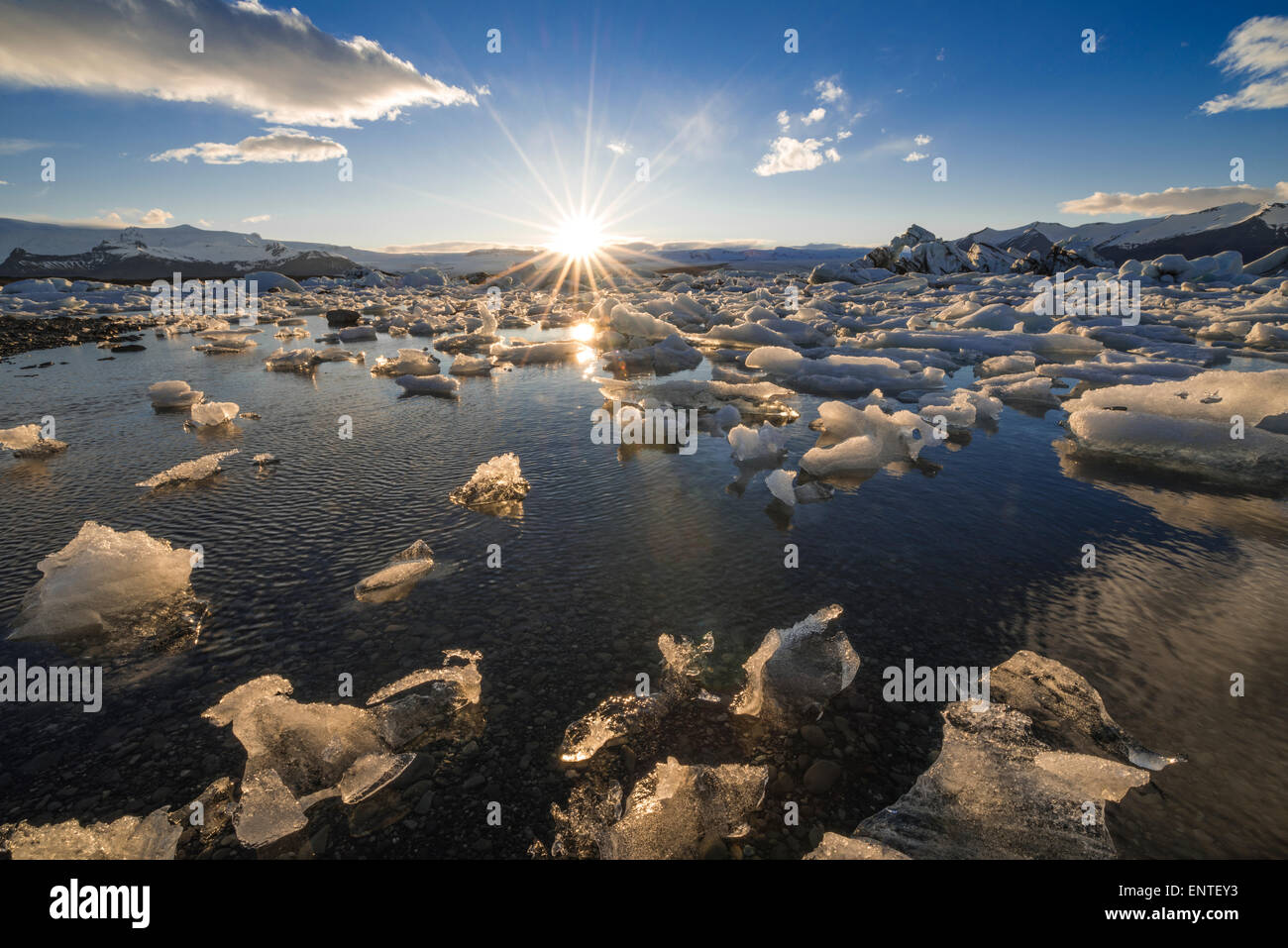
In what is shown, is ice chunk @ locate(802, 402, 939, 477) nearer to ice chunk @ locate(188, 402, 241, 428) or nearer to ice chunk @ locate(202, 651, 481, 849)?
ice chunk @ locate(202, 651, 481, 849)

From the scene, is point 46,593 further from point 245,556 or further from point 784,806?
point 784,806

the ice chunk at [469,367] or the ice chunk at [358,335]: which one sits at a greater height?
the ice chunk at [358,335]

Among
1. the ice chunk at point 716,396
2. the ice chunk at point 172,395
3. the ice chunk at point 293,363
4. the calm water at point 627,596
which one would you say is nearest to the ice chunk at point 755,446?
the calm water at point 627,596

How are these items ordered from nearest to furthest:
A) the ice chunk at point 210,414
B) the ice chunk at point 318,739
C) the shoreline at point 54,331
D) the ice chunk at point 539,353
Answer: the ice chunk at point 318,739 → the ice chunk at point 210,414 → the ice chunk at point 539,353 → the shoreline at point 54,331

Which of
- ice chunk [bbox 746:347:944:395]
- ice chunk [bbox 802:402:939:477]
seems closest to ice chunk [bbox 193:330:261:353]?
ice chunk [bbox 746:347:944:395]

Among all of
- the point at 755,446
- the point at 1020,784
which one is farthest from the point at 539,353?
the point at 1020,784

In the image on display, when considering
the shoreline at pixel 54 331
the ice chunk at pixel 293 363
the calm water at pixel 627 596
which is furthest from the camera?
the shoreline at pixel 54 331

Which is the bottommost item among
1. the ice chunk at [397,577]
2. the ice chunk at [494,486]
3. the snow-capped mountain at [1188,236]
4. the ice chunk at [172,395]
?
the ice chunk at [397,577]

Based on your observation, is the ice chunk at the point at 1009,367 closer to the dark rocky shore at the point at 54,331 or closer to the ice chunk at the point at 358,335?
the ice chunk at the point at 358,335
